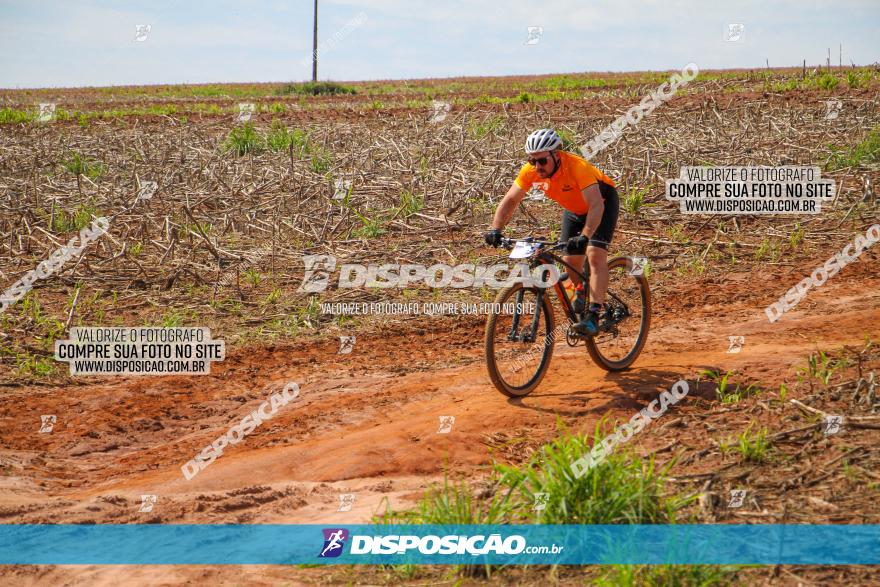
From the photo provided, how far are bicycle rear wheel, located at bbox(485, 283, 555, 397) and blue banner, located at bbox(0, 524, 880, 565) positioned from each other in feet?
8.03

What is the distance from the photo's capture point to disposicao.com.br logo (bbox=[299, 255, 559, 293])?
11.3 meters

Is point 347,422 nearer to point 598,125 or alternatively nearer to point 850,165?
point 850,165

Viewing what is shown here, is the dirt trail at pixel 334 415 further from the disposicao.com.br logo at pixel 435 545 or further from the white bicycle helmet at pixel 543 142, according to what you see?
the white bicycle helmet at pixel 543 142

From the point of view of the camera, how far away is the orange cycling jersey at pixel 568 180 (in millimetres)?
7176

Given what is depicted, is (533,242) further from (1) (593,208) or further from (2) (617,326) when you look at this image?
(2) (617,326)

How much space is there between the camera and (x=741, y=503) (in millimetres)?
4766

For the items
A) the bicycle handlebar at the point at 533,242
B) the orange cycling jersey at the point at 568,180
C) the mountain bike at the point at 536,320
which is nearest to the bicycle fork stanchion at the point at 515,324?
the mountain bike at the point at 536,320

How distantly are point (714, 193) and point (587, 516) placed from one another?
34.9 ft

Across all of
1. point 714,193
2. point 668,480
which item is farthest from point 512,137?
point 668,480

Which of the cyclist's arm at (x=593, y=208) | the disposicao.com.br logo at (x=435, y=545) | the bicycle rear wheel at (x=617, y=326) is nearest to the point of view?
the disposicao.com.br logo at (x=435, y=545)

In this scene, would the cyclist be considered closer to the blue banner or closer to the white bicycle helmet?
the white bicycle helmet

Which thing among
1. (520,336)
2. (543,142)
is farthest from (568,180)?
(520,336)

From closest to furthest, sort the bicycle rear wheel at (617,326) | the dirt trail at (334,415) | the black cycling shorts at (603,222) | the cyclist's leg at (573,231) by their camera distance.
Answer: the dirt trail at (334,415) → the black cycling shorts at (603,222) → the cyclist's leg at (573,231) → the bicycle rear wheel at (617,326)

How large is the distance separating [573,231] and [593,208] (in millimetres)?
662
